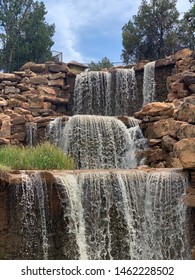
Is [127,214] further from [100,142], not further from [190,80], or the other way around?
[190,80]

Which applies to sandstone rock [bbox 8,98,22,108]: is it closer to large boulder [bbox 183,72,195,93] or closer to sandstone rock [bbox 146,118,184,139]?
large boulder [bbox 183,72,195,93]

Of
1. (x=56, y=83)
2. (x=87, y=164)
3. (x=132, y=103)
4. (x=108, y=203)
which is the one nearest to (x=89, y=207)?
(x=108, y=203)

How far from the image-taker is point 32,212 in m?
9.45

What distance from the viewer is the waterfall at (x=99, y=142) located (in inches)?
588

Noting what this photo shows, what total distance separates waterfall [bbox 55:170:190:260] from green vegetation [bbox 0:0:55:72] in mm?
21027

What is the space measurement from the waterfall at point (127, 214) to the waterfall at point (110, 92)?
10374mm

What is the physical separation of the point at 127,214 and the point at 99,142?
5519 millimetres

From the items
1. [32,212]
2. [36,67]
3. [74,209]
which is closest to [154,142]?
[74,209]

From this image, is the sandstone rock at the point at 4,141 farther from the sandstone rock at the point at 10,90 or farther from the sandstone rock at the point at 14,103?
the sandstone rock at the point at 10,90

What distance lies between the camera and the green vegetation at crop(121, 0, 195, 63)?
95.8 feet

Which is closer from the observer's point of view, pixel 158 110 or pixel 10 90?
pixel 158 110

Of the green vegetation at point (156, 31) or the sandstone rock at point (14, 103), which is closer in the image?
the sandstone rock at point (14, 103)

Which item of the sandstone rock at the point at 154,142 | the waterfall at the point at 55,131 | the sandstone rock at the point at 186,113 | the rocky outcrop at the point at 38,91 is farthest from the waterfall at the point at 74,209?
the rocky outcrop at the point at 38,91

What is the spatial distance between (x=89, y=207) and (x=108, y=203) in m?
0.42
